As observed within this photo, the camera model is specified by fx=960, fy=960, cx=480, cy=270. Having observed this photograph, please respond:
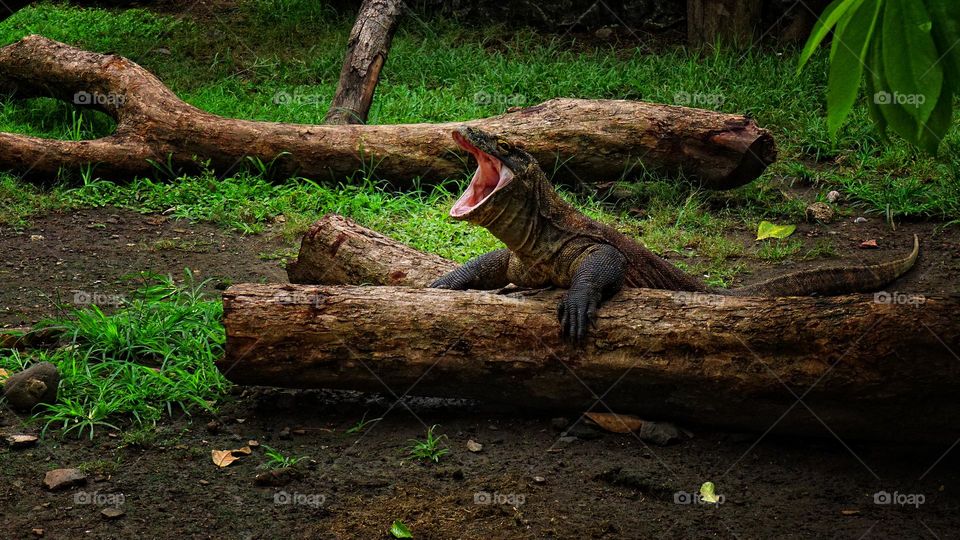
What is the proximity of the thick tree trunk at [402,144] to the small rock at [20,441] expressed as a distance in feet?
12.8

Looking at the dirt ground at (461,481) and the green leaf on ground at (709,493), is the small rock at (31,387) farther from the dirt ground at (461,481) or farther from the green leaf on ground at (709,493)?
the green leaf on ground at (709,493)

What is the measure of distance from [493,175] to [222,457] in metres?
1.83

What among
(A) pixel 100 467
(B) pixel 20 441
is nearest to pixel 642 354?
(A) pixel 100 467

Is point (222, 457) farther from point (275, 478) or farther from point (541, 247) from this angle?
point (541, 247)

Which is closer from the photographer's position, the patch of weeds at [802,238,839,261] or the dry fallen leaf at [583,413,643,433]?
the dry fallen leaf at [583,413,643,433]

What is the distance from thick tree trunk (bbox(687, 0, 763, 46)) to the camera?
10.4 meters

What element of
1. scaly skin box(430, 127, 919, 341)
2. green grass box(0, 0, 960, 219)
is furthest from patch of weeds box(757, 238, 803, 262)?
scaly skin box(430, 127, 919, 341)

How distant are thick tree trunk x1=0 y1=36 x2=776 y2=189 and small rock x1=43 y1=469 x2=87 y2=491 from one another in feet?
13.7

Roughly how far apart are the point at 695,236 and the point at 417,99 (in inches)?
137

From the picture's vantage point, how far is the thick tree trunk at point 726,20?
10.4 meters

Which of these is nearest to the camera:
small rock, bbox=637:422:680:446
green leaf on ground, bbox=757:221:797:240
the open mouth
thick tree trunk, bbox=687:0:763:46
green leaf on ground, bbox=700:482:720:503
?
green leaf on ground, bbox=700:482:720:503

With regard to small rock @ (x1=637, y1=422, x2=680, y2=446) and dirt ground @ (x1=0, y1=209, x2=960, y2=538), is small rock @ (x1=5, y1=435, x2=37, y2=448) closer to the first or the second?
dirt ground @ (x1=0, y1=209, x2=960, y2=538)

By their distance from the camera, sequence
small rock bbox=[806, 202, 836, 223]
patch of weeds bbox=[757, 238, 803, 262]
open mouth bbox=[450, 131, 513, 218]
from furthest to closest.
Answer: small rock bbox=[806, 202, 836, 223]
patch of weeds bbox=[757, 238, 803, 262]
open mouth bbox=[450, 131, 513, 218]

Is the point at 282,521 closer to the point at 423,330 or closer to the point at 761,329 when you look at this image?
the point at 423,330
